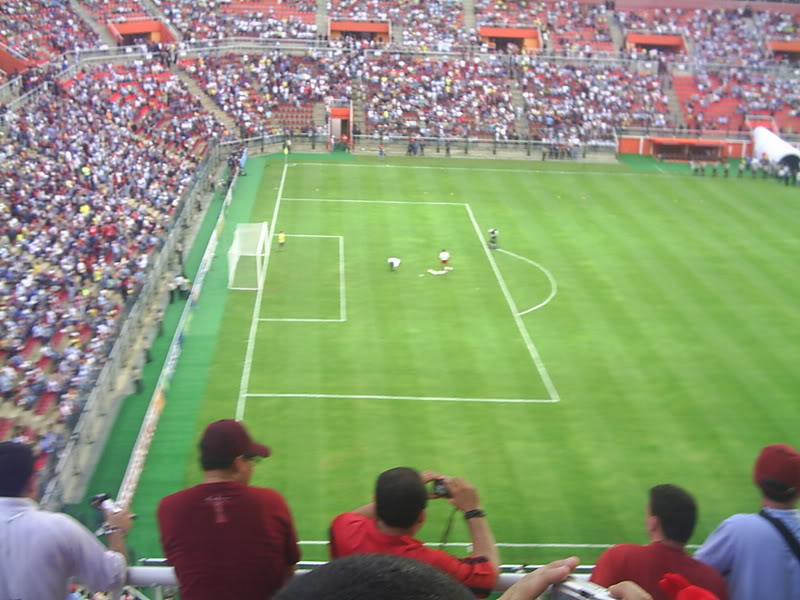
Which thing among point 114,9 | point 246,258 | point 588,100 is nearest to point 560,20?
point 588,100

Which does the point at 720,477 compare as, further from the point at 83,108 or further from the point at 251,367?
the point at 83,108

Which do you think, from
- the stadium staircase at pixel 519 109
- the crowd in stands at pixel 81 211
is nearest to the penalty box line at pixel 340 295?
the crowd in stands at pixel 81 211

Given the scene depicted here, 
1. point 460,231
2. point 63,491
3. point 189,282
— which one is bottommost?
point 63,491

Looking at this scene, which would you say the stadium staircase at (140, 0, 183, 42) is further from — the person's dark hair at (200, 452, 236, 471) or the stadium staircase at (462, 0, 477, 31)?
the person's dark hair at (200, 452, 236, 471)

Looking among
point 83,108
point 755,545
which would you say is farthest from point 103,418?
point 83,108

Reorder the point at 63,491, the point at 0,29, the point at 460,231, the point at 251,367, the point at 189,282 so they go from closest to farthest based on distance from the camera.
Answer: the point at 63,491, the point at 251,367, the point at 189,282, the point at 460,231, the point at 0,29

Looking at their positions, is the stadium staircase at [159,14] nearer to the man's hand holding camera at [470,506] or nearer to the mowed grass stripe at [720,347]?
the mowed grass stripe at [720,347]

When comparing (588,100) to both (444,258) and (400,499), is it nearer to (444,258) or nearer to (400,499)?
(444,258)

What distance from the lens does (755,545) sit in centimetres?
580

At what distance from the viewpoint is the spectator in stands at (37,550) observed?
5.10 meters

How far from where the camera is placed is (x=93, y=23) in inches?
2463

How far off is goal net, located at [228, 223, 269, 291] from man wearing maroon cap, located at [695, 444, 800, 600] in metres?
30.2

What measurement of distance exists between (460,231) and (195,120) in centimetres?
2084

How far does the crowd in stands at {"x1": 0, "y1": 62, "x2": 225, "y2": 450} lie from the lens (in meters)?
25.8
